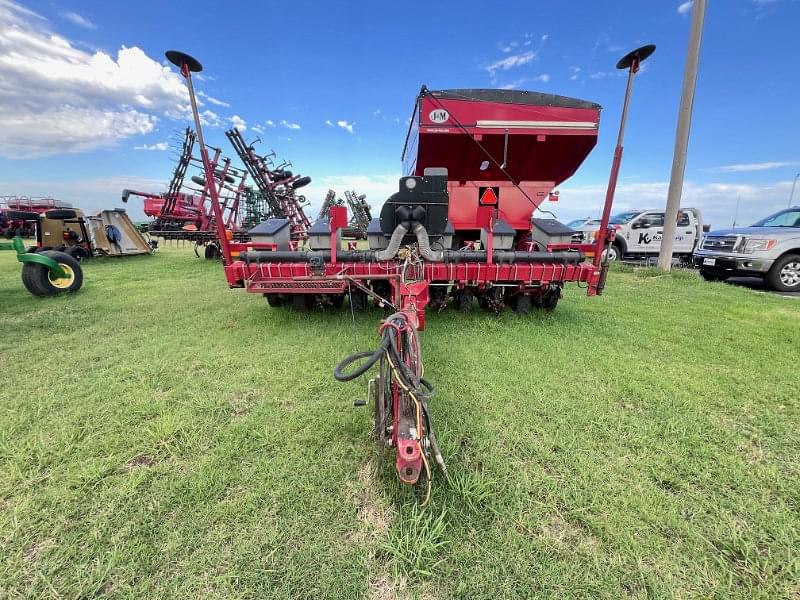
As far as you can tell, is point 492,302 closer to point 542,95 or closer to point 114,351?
point 542,95

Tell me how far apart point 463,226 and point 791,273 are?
7.22m

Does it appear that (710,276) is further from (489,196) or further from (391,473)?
(391,473)

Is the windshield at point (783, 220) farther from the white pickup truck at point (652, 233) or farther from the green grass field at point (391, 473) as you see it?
the green grass field at point (391, 473)

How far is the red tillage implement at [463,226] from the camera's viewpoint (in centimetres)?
357

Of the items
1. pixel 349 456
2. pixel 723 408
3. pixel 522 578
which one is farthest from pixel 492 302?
pixel 522 578

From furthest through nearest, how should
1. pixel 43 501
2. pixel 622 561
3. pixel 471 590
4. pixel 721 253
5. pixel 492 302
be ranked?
pixel 721 253, pixel 492 302, pixel 43 501, pixel 622 561, pixel 471 590

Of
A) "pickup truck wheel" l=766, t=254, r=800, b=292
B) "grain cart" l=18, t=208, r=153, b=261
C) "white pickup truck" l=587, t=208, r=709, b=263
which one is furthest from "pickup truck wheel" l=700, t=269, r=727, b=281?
"grain cart" l=18, t=208, r=153, b=261

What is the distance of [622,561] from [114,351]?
14.4 ft

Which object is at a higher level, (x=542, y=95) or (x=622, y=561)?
(x=542, y=95)

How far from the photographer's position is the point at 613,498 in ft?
5.79

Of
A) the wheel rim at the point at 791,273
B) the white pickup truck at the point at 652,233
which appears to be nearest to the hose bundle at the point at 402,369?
the wheel rim at the point at 791,273

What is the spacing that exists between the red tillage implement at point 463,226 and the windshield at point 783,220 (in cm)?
620

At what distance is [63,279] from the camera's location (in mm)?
6043

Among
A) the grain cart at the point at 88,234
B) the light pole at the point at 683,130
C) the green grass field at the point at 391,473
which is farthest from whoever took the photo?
the grain cart at the point at 88,234
